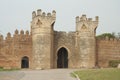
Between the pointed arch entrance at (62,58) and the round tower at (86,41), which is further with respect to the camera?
the pointed arch entrance at (62,58)

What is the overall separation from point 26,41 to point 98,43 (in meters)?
10.1

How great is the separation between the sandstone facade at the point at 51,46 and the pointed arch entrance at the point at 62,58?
0.46ft

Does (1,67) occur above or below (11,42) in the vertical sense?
below

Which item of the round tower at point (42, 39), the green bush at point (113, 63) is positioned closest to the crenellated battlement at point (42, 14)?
the round tower at point (42, 39)

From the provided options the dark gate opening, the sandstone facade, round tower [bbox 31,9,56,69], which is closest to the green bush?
the sandstone facade

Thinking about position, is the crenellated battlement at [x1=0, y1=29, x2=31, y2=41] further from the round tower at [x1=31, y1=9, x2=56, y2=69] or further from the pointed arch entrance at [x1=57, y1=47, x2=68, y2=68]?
the pointed arch entrance at [x1=57, y1=47, x2=68, y2=68]

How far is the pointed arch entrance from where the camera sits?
52.3m

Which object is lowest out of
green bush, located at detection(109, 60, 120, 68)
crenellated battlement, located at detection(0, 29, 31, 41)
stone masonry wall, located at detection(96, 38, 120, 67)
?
green bush, located at detection(109, 60, 120, 68)

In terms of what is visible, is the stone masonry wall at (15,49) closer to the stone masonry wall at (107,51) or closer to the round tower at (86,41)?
the round tower at (86,41)

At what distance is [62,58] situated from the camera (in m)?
52.9

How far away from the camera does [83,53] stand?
162 feet

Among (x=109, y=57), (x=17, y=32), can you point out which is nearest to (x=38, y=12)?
(x=17, y=32)

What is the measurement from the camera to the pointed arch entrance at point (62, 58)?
52281 millimetres

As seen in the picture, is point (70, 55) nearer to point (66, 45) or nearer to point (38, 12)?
point (66, 45)
